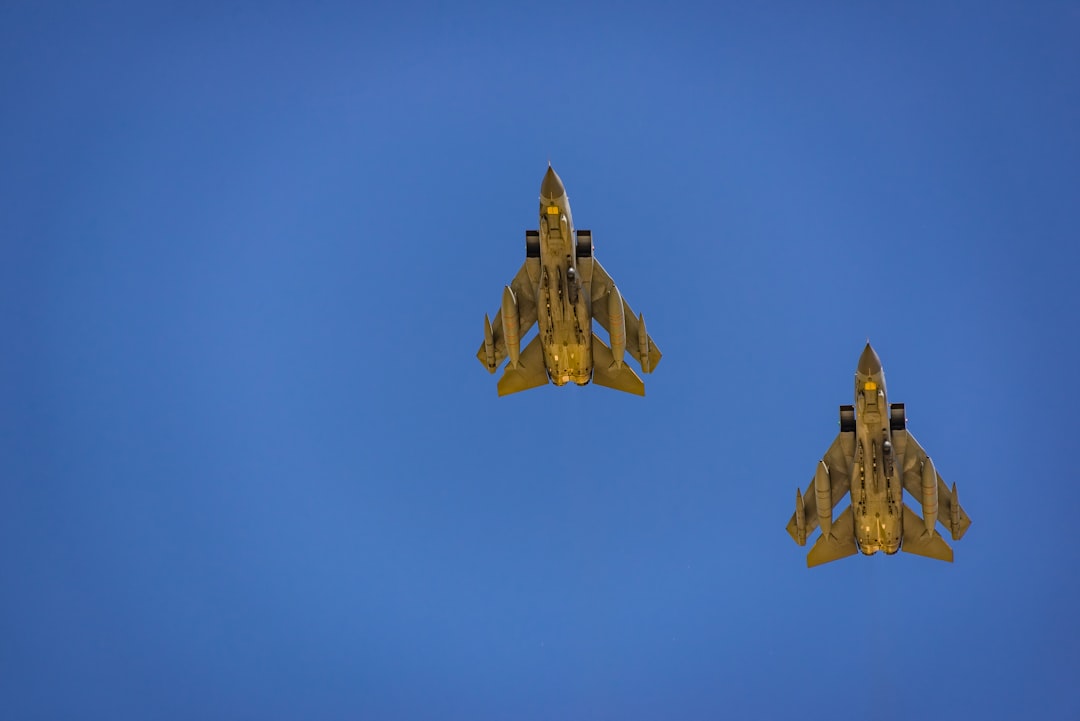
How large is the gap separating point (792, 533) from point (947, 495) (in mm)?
5390

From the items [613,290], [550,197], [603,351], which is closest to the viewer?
[550,197]

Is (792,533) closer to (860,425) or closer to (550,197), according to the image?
(860,425)

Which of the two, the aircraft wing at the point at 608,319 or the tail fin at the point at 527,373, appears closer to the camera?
the aircraft wing at the point at 608,319

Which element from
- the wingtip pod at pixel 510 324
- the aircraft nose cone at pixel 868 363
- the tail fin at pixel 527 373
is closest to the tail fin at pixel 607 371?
the tail fin at pixel 527 373

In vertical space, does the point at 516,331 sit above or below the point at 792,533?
above

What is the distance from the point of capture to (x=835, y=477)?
4409 cm

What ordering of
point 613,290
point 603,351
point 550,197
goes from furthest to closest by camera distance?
point 603,351 → point 613,290 → point 550,197

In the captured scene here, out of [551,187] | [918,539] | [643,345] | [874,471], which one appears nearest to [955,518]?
[918,539]

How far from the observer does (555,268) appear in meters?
38.6

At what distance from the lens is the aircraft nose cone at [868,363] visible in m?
40.1

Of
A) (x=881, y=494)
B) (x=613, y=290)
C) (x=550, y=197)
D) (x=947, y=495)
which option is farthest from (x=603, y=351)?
(x=947, y=495)

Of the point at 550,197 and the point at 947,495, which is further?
the point at 947,495

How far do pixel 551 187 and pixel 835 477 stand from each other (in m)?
14.8

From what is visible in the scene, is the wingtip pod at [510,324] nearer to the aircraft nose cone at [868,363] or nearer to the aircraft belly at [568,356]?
the aircraft belly at [568,356]
